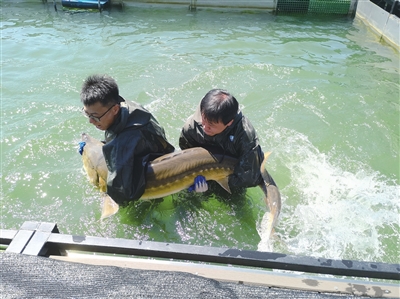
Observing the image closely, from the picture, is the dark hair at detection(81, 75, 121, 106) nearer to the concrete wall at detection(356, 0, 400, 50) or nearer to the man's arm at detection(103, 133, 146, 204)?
the man's arm at detection(103, 133, 146, 204)

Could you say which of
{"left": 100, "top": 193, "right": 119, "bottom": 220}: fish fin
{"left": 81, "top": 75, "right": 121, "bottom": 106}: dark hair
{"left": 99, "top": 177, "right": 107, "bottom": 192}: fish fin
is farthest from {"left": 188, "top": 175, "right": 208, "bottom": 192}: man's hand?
{"left": 81, "top": 75, "right": 121, "bottom": 106}: dark hair

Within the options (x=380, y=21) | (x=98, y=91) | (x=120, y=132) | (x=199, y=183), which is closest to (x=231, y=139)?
(x=199, y=183)

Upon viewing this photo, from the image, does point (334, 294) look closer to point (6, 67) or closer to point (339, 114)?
point (339, 114)

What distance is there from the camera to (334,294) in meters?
1.84

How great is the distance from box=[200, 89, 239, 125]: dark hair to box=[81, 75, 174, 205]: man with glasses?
71cm

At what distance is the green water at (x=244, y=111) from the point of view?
387cm

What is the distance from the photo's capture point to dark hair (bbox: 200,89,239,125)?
9.20 ft

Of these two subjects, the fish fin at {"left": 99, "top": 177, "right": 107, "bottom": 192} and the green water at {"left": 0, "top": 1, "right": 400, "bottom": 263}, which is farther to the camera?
the green water at {"left": 0, "top": 1, "right": 400, "bottom": 263}

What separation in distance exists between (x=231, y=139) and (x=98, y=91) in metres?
1.37

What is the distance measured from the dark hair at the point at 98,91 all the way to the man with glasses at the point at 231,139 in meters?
0.84

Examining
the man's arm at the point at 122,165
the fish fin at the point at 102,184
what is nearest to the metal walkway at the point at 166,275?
the man's arm at the point at 122,165

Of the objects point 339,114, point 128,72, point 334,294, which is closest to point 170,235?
point 334,294

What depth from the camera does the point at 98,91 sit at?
9.22 feet

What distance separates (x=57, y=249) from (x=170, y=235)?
1.81 metres
